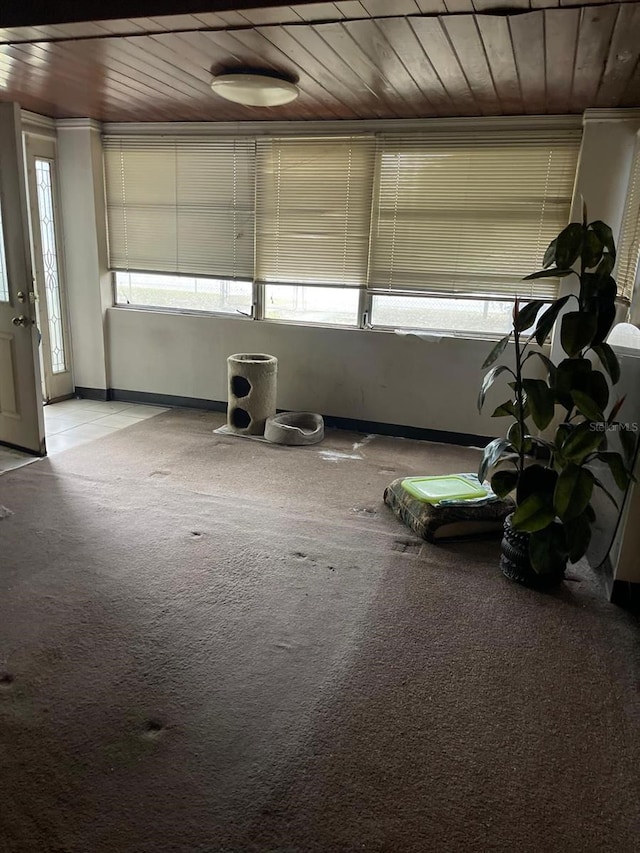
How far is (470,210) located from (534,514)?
2.65 meters

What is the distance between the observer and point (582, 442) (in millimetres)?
2240

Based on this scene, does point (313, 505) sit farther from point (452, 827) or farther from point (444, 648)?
point (452, 827)

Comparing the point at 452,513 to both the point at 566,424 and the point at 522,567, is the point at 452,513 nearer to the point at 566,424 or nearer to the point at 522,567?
the point at 522,567

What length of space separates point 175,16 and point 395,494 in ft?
8.03

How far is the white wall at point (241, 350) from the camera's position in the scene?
4535 mm

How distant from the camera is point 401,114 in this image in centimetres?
410

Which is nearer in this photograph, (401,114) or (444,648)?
(444,648)

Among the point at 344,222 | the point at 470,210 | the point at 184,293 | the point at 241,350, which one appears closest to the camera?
the point at 470,210

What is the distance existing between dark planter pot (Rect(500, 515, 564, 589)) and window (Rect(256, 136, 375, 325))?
261 cm

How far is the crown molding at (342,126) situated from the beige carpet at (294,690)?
9.34ft

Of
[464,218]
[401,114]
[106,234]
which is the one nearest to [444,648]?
[464,218]

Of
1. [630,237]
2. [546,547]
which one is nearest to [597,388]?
[546,547]

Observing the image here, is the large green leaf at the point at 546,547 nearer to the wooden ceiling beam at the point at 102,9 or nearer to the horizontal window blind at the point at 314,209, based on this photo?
the wooden ceiling beam at the point at 102,9

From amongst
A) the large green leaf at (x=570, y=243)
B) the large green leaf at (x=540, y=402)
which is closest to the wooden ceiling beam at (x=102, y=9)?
the large green leaf at (x=570, y=243)
